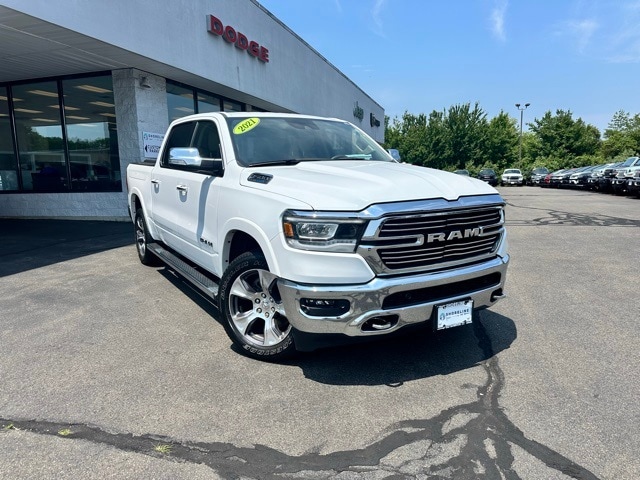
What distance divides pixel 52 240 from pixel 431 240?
9.00 metres

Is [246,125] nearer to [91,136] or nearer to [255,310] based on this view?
[255,310]

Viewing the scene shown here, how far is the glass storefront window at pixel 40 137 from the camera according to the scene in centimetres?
1232

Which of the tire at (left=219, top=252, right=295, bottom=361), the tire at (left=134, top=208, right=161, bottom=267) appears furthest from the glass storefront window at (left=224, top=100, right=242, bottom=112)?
the tire at (left=219, top=252, right=295, bottom=361)

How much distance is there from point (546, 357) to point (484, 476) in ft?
5.72

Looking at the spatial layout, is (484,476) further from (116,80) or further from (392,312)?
(116,80)

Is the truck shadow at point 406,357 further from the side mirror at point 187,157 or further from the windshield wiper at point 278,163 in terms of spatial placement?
the side mirror at point 187,157

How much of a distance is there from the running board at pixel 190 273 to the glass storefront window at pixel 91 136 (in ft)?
23.1

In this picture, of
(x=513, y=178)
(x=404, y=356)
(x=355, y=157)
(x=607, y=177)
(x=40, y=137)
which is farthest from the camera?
(x=513, y=178)

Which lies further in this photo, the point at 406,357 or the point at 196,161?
the point at 196,161

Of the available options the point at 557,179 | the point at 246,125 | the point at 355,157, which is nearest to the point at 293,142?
the point at 246,125

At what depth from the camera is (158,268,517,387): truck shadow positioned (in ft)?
11.0

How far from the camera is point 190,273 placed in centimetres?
468

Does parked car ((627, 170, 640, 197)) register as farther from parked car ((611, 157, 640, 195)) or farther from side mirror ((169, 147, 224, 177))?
side mirror ((169, 147, 224, 177))

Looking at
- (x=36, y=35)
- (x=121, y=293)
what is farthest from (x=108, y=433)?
(x=36, y=35)
